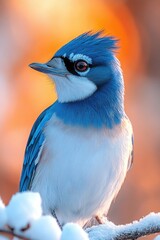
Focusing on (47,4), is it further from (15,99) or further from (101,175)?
(101,175)

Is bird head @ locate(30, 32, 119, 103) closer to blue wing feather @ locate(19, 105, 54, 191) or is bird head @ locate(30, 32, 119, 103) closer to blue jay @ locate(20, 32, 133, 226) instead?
blue jay @ locate(20, 32, 133, 226)

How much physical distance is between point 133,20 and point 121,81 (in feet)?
17.1

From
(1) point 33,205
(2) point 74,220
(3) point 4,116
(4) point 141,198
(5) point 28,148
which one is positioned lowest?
(1) point 33,205

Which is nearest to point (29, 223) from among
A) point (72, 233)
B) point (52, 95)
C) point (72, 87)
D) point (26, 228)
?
point (26, 228)

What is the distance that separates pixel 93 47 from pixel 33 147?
610mm

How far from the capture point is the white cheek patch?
386 cm

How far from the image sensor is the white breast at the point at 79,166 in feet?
12.3

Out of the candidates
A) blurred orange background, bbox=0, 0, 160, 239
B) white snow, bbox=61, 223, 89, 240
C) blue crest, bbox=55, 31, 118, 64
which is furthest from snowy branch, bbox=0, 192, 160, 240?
blurred orange background, bbox=0, 0, 160, 239

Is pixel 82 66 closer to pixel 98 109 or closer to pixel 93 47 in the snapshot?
pixel 93 47

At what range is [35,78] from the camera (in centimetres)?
809

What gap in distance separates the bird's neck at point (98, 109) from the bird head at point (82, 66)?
29 millimetres

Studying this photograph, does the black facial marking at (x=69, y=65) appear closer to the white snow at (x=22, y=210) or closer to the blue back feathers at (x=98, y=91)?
the blue back feathers at (x=98, y=91)

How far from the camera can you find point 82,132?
377 centimetres

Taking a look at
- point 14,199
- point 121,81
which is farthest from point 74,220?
point 14,199
